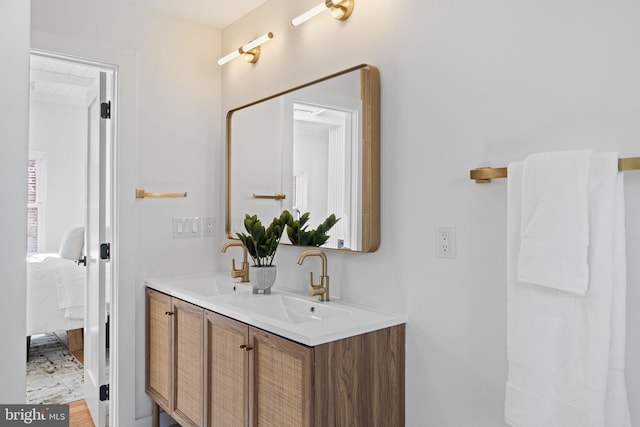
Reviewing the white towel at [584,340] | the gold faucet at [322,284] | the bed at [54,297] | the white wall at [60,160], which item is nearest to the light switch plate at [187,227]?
the gold faucet at [322,284]

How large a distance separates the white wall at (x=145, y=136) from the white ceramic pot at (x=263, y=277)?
77cm

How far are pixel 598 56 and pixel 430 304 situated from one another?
954mm

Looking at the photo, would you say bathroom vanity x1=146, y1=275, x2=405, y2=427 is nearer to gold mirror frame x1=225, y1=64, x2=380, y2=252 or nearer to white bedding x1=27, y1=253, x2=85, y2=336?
gold mirror frame x1=225, y1=64, x2=380, y2=252

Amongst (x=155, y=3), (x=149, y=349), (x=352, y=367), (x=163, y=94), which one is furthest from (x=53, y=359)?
(x=352, y=367)

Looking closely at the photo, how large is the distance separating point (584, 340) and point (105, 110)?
2.53 m

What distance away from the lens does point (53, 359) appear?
3805 mm

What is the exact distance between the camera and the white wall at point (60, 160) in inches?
216

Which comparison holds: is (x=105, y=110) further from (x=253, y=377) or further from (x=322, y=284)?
(x=253, y=377)

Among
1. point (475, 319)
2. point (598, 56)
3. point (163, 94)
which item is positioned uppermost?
point (163, 94)

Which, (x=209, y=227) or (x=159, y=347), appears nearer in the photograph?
(x=159, y=347)

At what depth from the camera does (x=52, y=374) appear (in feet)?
11.4

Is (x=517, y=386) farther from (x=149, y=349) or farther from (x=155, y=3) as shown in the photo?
(x=155, y=3)

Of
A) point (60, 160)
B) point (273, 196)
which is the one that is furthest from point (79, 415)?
point (60, 160)

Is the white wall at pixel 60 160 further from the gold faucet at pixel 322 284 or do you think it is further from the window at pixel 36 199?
the gold faucet at pixel 322 284
